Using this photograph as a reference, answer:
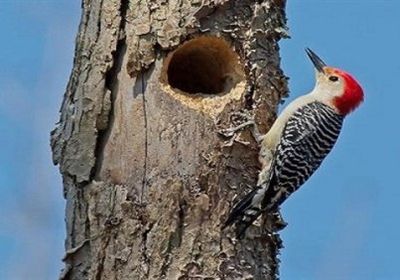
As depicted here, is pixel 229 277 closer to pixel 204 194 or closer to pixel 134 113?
pixel 204 194

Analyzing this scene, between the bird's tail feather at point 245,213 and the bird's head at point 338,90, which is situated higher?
the bird's head at point 338,90

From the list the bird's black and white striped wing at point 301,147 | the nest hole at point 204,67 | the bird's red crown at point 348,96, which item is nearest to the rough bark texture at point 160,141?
the nest hole at point 204,67

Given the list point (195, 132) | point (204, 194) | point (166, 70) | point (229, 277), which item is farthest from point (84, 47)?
point (229, 277)

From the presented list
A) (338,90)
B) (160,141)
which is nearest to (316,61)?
(338,90)

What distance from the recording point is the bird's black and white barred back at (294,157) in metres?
2.96

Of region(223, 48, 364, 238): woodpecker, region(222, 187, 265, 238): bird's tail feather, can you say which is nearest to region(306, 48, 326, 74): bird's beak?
region(223, 48, 364, 238): woodpecker

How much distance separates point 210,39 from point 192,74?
1.11 ft

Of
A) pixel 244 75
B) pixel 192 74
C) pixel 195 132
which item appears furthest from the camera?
pixel 192 74

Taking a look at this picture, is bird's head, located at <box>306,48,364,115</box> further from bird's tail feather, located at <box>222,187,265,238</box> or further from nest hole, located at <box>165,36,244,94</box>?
bird's tail feather, located at <box>222,187,265,238</box>

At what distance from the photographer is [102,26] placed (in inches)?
124

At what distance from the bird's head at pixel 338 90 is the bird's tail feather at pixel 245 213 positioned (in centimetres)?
126

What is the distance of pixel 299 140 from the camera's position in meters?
3.71

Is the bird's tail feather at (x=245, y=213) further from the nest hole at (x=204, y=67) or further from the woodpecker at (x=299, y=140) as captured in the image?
the nest hole at (x=204, y=67)

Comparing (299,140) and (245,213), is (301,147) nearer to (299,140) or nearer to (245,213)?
(299,140)
